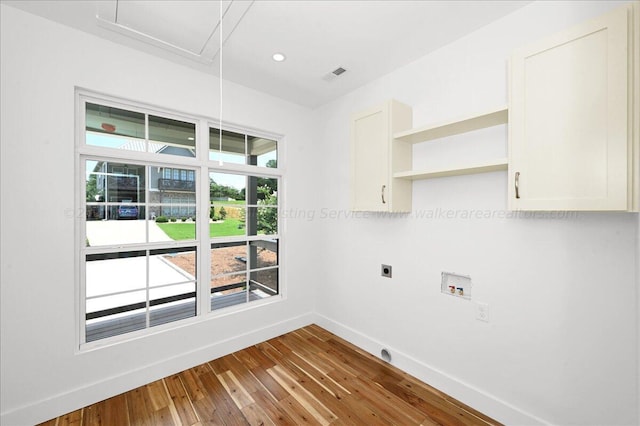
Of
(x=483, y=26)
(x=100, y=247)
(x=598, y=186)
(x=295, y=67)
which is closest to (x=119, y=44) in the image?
(x=295, y=67)

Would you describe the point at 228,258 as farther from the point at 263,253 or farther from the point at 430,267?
the point at 430,267

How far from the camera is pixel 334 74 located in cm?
266

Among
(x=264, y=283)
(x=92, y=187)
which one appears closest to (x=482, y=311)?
(x=264, y=283)

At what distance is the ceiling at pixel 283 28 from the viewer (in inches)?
70.6

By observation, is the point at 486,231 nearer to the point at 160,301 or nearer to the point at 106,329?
the point at 160,301

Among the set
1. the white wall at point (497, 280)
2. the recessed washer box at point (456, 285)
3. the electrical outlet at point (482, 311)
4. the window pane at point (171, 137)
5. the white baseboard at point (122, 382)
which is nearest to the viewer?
the white wall at point (497, 280)

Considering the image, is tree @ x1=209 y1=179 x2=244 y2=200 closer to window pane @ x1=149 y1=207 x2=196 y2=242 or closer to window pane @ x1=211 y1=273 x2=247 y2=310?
window pane @ x1=149 y1=207 x2=196 y2=242

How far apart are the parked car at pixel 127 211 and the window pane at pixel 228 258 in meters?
0.75

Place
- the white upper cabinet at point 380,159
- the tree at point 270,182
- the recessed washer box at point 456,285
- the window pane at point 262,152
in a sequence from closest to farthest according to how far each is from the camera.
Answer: the recessed washer box at point 456,285
the white upper cabinet at point 380,159
the window pane at point 262,152
the tree at point 270,182

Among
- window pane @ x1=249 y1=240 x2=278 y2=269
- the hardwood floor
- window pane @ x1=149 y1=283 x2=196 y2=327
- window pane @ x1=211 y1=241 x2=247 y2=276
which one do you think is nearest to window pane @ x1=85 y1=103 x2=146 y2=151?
window pane @ x1=211 y1=241 x2=247 y2=276

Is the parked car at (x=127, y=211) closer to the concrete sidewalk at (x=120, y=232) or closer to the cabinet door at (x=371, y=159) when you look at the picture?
the concrete sidewalk at (x=120, y=232)

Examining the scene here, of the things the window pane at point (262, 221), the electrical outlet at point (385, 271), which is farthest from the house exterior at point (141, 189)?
the electrical outlet at point (385, 271)

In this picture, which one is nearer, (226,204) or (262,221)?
(226,204)

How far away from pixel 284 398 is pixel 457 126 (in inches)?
97.8
